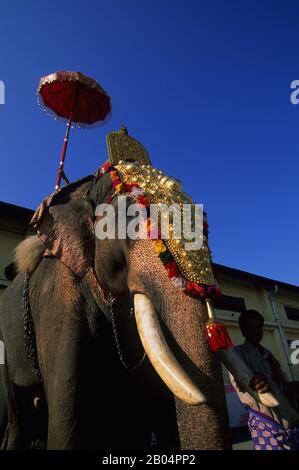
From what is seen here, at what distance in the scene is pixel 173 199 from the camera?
2.17 m

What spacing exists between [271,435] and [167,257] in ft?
5.98

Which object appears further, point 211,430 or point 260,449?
point 260,449

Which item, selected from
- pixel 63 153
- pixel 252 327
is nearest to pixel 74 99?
pixel 63 153

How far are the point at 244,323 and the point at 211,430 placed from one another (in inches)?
84.1

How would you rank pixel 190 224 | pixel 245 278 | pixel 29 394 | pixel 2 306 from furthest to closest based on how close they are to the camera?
pixel 245 278
pixel 2 306
pixel 29 394
pixel 190 224

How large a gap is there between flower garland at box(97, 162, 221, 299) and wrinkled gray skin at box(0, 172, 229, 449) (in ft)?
0.13

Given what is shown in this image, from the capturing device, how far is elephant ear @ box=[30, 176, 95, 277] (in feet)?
7.64

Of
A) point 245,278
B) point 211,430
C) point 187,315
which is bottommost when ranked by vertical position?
point 211,430

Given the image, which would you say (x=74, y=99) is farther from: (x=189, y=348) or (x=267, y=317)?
(x=267, y=317)

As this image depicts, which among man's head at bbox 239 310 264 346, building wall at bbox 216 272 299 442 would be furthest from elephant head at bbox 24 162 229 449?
building wall at bbox 216 272 299 442

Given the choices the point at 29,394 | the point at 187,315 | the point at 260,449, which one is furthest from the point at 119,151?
the point at 260,449

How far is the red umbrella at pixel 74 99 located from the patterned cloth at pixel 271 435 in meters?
4.31

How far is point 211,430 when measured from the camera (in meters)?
1.31

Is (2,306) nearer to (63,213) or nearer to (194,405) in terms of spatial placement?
(63,213)
